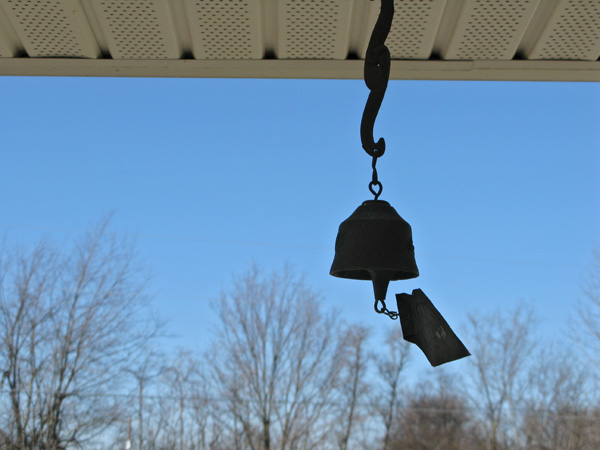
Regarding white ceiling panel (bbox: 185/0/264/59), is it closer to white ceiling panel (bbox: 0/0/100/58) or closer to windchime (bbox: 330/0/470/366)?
white ceiling panel (bbox: 0/0/100/58)

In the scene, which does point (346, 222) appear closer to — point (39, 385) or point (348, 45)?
point (348, 45)

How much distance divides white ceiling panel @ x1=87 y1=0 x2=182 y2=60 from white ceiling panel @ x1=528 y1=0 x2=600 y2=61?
1.45 m

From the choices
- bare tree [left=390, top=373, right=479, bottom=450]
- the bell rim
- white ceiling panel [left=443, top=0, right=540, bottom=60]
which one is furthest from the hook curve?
bare tree [left=390, top=373, right=479, bottom=450]

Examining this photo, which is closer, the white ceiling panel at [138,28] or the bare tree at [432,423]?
the white ceiling panel at [138,28]

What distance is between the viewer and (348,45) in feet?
9.60

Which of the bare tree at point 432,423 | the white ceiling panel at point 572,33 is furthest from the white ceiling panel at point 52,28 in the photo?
the bare tree at point 432,423

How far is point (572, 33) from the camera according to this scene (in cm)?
285

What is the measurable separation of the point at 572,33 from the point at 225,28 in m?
1.35

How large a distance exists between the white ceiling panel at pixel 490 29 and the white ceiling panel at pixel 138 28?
3.65 feet

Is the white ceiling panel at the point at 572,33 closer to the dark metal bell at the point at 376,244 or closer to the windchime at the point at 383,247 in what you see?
the windchime at the point at 383,247

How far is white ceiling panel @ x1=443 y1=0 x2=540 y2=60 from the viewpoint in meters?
2.69

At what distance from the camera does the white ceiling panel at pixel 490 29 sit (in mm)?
2691

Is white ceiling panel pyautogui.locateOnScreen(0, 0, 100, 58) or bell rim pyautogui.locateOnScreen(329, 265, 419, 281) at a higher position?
white ceiling panel pyautogui.locateOnScreen(0, 0, 100, 58)

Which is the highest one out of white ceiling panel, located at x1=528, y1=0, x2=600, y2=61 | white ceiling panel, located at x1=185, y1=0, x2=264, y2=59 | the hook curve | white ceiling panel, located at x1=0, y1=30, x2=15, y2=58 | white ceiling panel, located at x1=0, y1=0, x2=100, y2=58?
white ceiling panel, located at x1=0, y1=30, x2=15, y2=58
